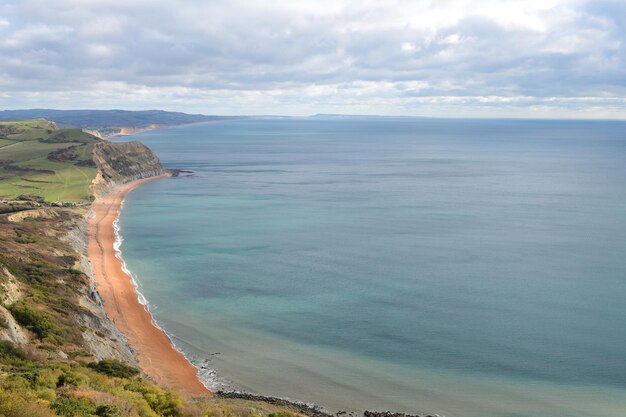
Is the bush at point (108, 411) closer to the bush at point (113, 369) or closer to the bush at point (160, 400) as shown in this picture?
the bush at point (160, 400)

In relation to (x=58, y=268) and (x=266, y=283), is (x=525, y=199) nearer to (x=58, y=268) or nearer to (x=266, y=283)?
(x=266, y=283)

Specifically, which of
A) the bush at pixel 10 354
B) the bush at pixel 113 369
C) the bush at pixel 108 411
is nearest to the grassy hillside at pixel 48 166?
the bush at pixel 10 354

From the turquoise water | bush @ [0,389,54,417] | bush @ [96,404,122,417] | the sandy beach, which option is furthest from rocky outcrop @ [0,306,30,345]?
bush @ [0,389,54,417]

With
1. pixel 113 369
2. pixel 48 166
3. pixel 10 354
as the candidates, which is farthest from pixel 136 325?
pixel 48 166

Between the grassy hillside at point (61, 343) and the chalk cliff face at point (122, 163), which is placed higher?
the chalk cliff face at point (122, 163)

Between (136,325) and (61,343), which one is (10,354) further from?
(136,325)
